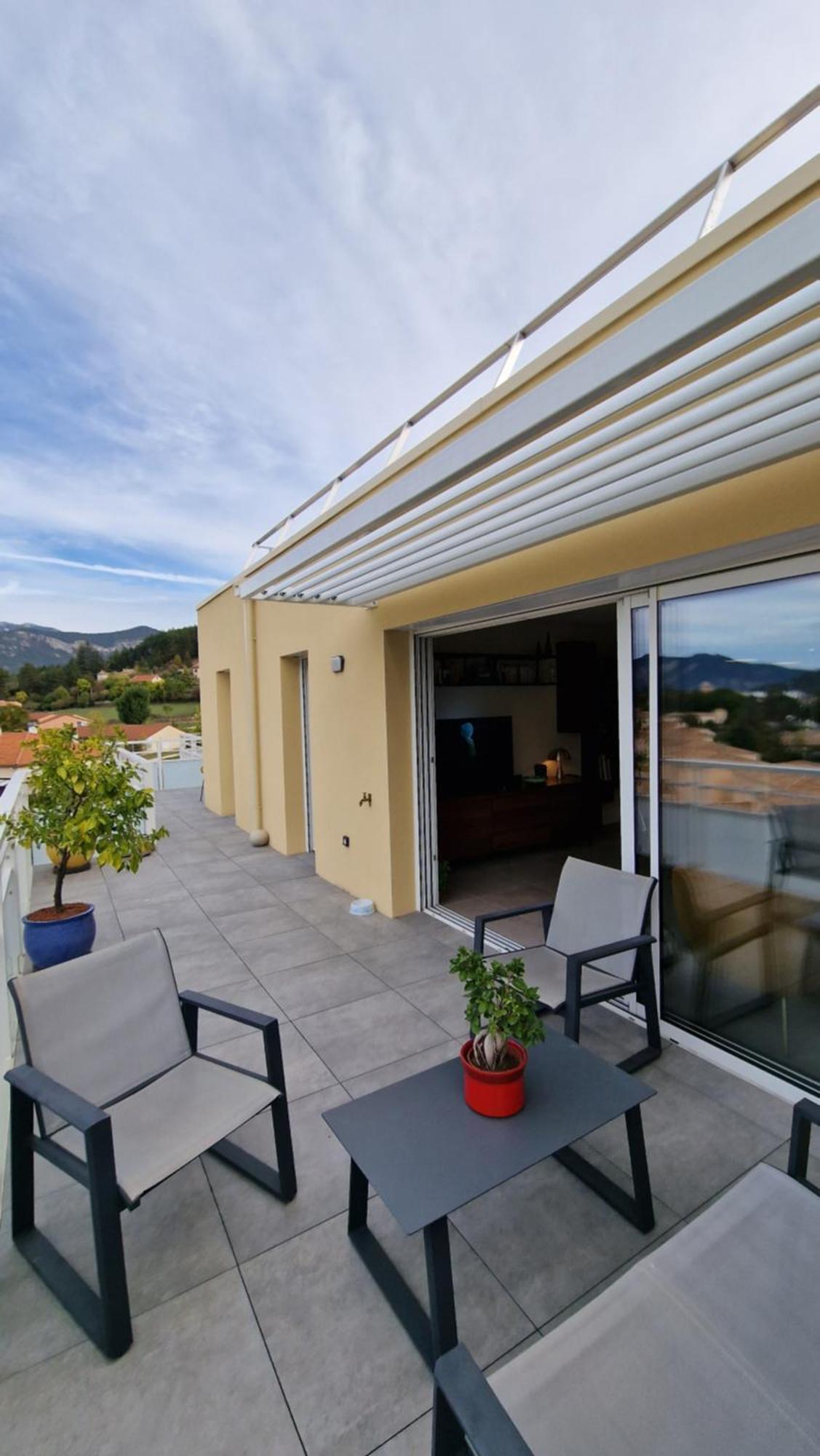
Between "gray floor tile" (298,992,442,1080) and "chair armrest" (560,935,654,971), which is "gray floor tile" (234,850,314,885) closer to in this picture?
"gray floor tile" (298,992,442,1080)

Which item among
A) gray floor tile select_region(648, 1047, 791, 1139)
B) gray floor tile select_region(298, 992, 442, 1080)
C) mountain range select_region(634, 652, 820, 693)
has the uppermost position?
mountain range select_region(634, 652, 820, 693)

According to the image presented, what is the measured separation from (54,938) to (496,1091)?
12.2ft

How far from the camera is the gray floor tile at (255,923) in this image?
5.01 metres

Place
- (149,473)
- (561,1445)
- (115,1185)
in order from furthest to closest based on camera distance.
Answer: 1. (149,473)
2. (115,1185)
3. (561,1445)

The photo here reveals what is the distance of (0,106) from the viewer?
452cm

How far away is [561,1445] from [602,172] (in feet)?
18.9

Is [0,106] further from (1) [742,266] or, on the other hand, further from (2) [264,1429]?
(2) [264,1429]

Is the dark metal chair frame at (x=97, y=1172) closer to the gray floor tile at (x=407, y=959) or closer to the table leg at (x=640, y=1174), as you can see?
the table leg at (x=640, y=1174)

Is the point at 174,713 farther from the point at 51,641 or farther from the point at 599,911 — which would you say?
the point at 599,911

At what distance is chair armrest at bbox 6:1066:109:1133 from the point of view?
177 centimetres

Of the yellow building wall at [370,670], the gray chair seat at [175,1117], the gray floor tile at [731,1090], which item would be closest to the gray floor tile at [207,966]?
the yellow building wall at [370,670]

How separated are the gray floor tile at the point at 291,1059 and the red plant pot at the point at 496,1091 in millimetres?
1262

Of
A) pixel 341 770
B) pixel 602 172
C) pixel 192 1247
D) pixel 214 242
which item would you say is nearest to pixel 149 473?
pixel 214 242

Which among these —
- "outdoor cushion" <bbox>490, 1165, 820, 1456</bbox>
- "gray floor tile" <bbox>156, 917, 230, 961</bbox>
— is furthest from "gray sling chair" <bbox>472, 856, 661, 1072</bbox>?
"gray floor tile" <bbox>156, 917, 230, 961</bbox>
